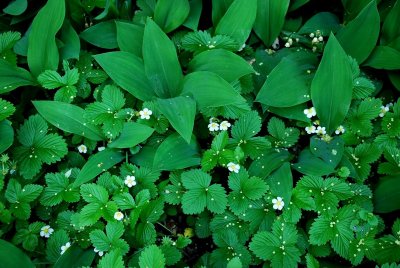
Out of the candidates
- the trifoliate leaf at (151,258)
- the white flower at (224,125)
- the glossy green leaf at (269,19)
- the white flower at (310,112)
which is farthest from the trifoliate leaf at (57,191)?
the glossy green leaf at (269,19)

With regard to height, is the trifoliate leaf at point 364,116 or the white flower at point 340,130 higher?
the trifoliate leaf at point 364,116

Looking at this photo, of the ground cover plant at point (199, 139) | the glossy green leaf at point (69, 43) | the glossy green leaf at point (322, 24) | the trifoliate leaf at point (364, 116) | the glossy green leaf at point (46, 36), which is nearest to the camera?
the ground cover plant at point (199, 139)

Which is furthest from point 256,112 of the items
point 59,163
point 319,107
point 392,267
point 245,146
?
point 59,163

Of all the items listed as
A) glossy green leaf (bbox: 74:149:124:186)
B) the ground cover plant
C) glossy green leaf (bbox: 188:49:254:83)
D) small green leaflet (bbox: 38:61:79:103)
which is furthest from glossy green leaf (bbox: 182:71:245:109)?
small green leaflet (bbox: 38:61:79:103)

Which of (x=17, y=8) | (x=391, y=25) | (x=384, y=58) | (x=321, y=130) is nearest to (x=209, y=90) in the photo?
(x=321, y=130)

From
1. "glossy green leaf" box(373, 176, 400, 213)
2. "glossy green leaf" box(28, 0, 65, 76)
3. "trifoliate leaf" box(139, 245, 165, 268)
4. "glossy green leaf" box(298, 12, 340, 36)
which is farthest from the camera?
"glossy green leaf" box(298, 12, 340, 36)

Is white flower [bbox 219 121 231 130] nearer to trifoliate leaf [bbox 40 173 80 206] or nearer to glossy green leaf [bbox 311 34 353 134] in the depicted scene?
glossy green leaf [bbox 311 34 353 134]

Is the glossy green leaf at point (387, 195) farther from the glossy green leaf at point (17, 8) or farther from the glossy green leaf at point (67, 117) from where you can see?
the glossy green leaf at point (17, 8)

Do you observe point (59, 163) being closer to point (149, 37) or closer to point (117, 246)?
point (117, 246)
